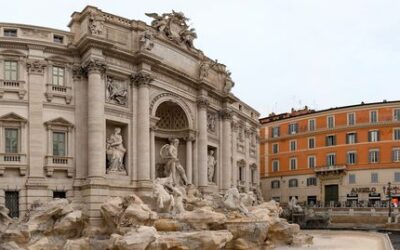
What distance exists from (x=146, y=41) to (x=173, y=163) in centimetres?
921

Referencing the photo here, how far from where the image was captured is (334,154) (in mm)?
62656

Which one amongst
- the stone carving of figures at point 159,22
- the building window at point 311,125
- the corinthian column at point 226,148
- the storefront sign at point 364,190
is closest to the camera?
the stone carving of figures at point 159,22

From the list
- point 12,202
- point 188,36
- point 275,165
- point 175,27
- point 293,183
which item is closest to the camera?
point 12,202

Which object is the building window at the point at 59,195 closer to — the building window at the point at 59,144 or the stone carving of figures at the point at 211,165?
the building window at the point at 59,144

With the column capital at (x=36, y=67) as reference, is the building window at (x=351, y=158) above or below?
below

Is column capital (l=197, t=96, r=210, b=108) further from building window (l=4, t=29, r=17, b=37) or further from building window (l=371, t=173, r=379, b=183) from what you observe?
building window (l=371, t=173, r=379, b=183)

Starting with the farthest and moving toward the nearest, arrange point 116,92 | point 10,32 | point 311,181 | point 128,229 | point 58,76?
point 311,181, point 116,92, point 58,76, point 10,32, point 128,229

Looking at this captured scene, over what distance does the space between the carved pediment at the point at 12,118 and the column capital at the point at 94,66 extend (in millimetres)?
4853

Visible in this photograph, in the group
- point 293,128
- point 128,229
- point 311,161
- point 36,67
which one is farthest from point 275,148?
point 128,229

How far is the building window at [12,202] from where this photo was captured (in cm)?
2881

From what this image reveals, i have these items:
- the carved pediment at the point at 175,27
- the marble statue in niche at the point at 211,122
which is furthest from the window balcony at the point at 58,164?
the marble statue in niche at the point at 211,122

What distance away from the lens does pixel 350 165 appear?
61219mm

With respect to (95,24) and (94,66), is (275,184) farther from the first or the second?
(95,24)

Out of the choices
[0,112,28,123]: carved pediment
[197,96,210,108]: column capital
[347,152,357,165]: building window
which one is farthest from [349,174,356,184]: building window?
[0,112,28,123]: carved pediment
